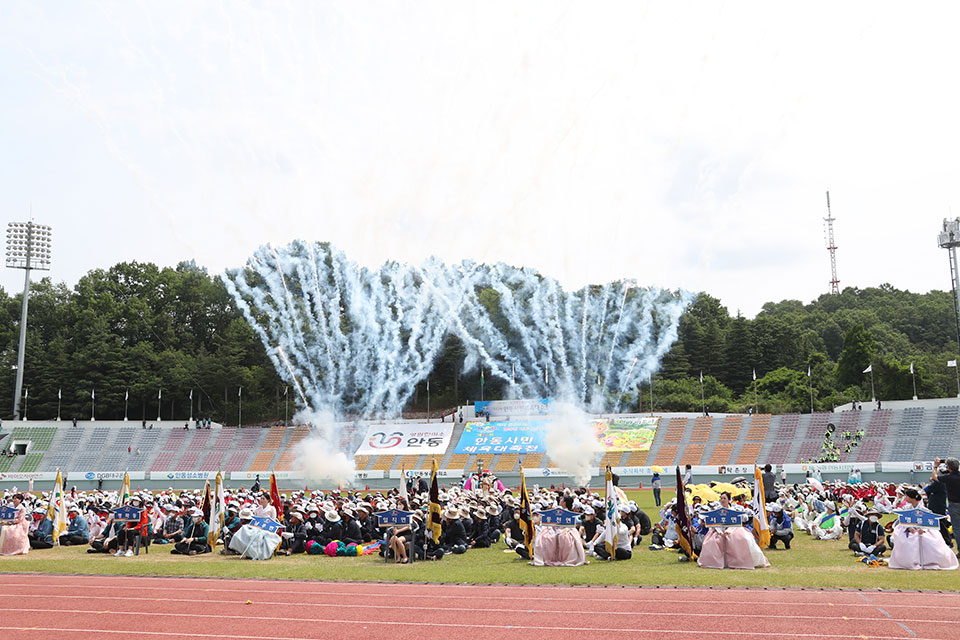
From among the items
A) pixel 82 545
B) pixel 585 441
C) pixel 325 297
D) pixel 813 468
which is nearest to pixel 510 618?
pixel 82 545

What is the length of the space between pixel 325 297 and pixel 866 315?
65.7 m

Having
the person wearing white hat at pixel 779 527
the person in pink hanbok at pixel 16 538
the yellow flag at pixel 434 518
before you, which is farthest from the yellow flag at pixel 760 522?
the person in pink hanbok at pixel 16 538

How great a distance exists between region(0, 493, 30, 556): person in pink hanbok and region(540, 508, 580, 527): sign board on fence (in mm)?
13592

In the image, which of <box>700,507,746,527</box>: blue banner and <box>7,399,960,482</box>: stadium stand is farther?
<box>7,399,960,482</box>: stadium stand

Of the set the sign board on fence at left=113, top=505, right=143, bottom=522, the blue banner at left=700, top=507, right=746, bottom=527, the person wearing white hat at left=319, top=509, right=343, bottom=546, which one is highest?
the blue banner at left=700, top=507, right=746, bottom=527

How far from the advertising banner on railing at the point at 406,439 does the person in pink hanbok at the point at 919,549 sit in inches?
1772

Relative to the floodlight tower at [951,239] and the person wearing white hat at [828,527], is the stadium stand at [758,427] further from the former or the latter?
the person wearing white hat at [828,527]

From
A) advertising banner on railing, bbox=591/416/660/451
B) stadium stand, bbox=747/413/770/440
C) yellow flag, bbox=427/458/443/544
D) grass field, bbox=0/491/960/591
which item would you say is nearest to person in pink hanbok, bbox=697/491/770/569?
grass field, bbox=0/491/960/591

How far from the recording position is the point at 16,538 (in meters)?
20.0

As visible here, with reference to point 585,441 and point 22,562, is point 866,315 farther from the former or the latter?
point 22,562

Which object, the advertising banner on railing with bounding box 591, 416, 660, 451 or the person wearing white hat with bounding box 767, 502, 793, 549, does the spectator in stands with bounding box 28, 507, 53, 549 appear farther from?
the advertising banner on railing with bounding box 591, 416, 660, 451

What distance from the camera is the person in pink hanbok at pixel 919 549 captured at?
43.4 ft

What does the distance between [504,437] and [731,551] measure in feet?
144

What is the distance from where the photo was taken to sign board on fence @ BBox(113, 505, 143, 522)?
19312 mm
